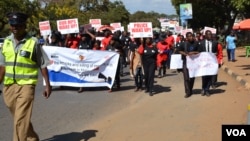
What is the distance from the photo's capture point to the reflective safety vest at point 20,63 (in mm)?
6109

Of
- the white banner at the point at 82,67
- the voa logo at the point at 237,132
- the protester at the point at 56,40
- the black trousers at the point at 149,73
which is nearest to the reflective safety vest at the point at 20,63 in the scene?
the voa logo at the point at 237,132

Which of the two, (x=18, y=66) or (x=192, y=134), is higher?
(x=18, y=66)

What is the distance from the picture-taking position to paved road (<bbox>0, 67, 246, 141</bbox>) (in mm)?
8242

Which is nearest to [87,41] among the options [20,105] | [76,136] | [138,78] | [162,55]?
[138,78]

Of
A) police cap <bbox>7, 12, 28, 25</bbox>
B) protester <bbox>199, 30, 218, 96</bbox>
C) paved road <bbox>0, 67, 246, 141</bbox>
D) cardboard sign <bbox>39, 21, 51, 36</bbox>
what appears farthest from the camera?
cardboard sign <bbox>39, 21, 51, 36</bbox>

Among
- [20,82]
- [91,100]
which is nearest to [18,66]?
[20,82]

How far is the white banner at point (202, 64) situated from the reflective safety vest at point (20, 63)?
21.0 feet

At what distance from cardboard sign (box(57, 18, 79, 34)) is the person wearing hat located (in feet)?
31.2

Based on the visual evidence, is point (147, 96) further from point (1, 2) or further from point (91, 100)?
point (1, 2)

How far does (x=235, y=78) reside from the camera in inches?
632

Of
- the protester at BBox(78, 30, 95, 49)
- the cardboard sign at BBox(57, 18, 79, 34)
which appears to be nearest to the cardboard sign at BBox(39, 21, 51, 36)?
the cardboard sign at BBox(57, 18, 79, 34)

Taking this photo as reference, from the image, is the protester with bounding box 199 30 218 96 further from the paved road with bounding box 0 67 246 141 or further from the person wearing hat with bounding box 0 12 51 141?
the person wearing hat with bounding box 0 12 51 141

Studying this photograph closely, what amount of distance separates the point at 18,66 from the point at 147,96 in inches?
258

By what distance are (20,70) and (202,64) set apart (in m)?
6.77
